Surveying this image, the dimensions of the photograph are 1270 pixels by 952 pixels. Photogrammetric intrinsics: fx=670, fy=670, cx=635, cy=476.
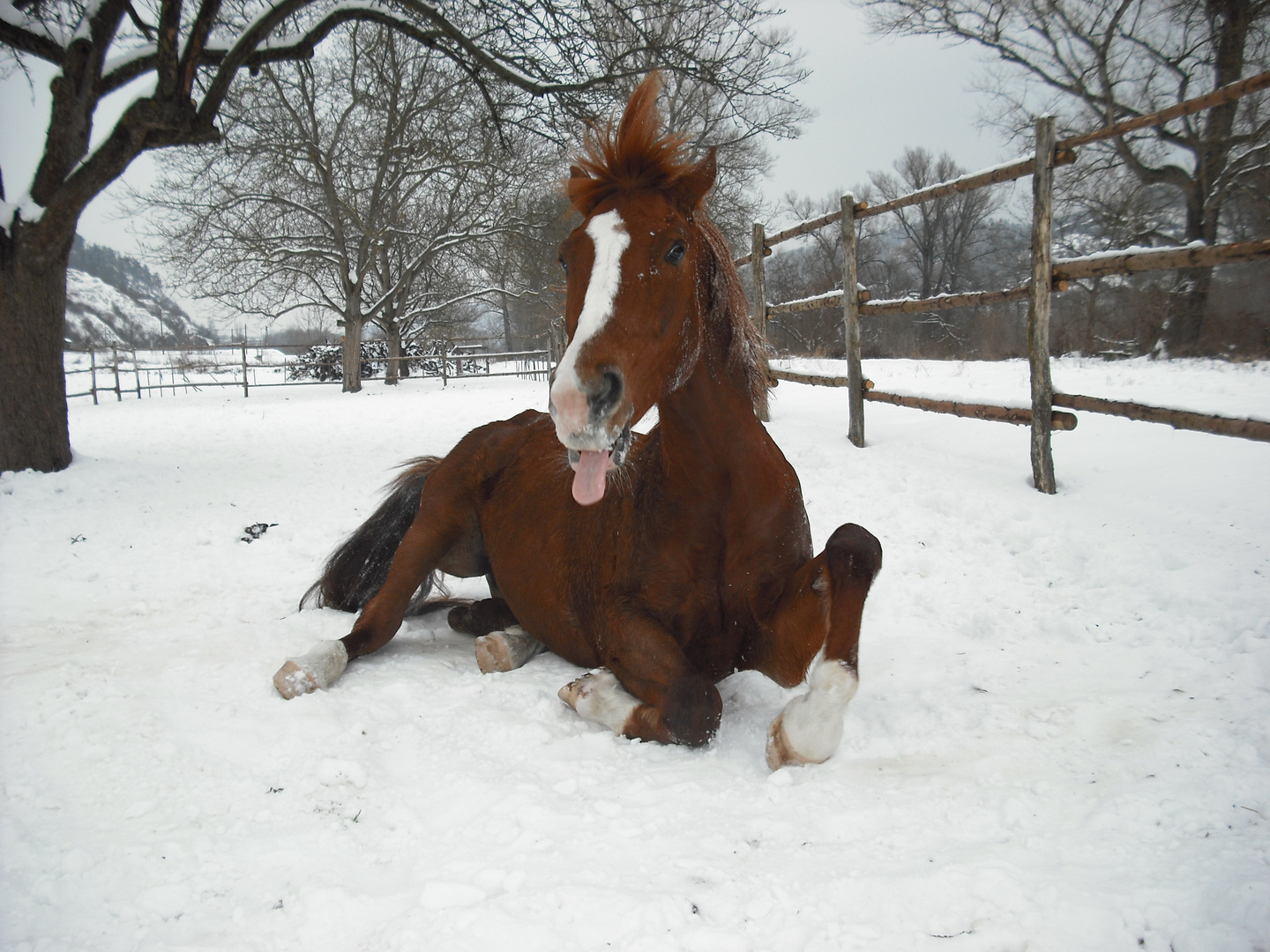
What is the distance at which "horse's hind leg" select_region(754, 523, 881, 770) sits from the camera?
72.7 inches

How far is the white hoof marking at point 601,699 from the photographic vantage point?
7.02 feet

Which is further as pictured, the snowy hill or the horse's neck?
the snowy hill

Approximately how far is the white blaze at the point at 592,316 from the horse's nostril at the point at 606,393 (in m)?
0.03

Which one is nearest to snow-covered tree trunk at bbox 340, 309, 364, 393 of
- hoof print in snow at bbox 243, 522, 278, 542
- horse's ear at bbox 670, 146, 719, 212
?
hoof print in snow at bbox 243, 522, 278, 542

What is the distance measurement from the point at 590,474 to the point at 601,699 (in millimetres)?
921

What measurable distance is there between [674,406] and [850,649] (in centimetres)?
90

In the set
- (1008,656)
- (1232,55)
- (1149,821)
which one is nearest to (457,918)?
(1149,821)

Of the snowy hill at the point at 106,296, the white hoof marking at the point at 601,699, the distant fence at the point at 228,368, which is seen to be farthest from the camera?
the distant fence at the point at 228,368

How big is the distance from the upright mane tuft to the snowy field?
1697 mm

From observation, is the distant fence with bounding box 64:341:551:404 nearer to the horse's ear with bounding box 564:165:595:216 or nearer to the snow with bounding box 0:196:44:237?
the snow with bounding box 0:196:44:237

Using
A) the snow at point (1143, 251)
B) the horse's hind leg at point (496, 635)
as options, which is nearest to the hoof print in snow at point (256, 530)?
the horse's hind leg at point (496, 635)

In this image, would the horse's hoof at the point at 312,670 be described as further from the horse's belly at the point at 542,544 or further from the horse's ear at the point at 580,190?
the horse's ear at the point at 580,190

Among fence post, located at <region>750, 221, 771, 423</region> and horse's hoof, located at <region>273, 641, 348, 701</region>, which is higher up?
fence post, located at <region>750, 221, 771, 423</region>

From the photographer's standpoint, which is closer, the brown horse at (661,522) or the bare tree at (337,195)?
the brown horse at (661,522)
